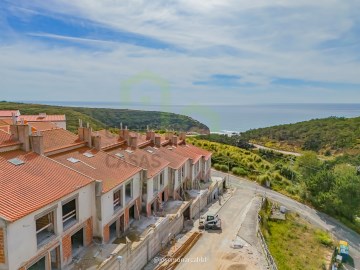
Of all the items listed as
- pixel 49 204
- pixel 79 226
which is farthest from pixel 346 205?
pixel 49 204

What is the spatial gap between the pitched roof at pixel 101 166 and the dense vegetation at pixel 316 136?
83.7 meters

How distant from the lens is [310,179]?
49.2 metres

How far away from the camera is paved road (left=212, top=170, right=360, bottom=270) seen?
3913 cm

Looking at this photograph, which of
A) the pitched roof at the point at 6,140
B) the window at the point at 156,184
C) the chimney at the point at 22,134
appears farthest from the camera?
the window at the point at 156,184

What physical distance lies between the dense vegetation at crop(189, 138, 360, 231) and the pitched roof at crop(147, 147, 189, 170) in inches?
839

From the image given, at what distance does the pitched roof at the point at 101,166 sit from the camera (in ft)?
74.9

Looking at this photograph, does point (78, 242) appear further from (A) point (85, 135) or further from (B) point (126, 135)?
(B) point (126, 135)

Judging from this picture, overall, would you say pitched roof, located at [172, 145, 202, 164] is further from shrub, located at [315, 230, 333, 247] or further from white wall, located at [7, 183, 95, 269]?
white wall, located at [7, 183, 95, 269]

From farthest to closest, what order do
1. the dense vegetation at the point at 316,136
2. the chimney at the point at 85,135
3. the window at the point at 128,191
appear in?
the dense vegetation at the point at 316,136 < the chimney at the point at 85,135 < the window at the point at 128,191

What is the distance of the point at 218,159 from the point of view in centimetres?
6303

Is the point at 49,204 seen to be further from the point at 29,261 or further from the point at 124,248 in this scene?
the point at 124,248

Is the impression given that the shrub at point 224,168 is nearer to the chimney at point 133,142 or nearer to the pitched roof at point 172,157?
the pitched roof at point 172,157

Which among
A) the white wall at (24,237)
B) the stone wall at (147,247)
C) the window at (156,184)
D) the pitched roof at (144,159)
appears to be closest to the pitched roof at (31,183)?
the white wall at (24,237)

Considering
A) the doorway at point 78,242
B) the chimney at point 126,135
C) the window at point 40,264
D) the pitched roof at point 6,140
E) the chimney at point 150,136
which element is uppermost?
the pitched roof at point 6,140
